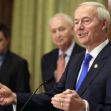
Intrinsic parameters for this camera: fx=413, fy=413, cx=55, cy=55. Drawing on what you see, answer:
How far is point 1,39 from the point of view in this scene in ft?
15.8

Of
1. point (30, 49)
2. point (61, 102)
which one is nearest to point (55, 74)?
point (30, 49)

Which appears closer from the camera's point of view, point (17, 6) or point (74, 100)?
point (74, 100)

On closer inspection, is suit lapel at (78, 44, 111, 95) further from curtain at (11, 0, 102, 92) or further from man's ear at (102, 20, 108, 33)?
curtain at (11, 0, 102, 92)

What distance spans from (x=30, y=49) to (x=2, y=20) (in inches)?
28.3

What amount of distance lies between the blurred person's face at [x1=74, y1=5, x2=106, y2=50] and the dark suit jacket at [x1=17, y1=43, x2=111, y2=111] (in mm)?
125

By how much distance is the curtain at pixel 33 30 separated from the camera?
5.50 meters

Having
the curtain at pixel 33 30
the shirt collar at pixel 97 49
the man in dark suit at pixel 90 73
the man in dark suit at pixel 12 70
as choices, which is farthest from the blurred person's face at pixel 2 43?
the shirt collar at pixel 97 49

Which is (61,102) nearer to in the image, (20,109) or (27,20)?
(20,109)

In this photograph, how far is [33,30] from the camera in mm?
5664

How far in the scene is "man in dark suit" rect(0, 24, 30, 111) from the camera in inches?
183

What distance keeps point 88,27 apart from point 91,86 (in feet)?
1.84

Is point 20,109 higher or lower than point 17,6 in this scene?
lower

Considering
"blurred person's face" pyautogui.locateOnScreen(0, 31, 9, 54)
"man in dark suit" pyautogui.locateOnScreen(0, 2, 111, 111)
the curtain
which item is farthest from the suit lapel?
the curtain

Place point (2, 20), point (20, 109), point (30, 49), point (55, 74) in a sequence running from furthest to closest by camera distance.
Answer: point (2, 20), point (30, 49), point (55, 74), point (20, 109)
